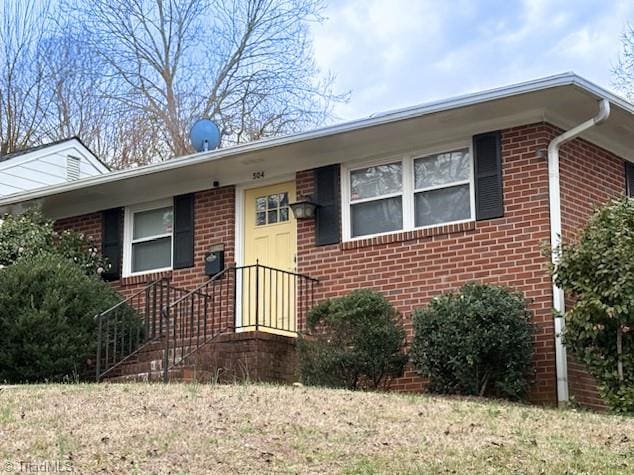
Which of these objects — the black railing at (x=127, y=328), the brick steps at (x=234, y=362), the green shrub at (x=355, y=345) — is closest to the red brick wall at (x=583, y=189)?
the green shrub at (x=355, y=345)

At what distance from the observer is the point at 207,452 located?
6.50 metres

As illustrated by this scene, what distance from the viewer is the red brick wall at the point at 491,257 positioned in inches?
418

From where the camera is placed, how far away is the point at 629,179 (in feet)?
40.0

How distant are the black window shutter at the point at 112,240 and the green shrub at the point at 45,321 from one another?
5.62ft

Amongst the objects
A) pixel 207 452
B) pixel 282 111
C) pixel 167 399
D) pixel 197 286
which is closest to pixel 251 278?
pixel 197 286

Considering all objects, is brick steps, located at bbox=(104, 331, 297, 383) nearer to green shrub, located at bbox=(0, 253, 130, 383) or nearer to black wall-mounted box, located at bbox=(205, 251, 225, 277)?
green shrub, located at bbox=(0, 253, 130, 383)

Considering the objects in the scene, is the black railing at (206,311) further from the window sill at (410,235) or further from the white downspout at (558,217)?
the white downspout at (558,217)

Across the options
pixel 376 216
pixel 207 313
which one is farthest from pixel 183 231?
pixel 376 216

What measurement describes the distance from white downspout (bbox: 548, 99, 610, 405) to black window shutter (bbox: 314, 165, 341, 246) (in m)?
2.65

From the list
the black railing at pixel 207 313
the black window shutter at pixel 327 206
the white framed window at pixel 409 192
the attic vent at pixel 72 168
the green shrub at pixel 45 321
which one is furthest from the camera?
the attic vent at pixel 72 168

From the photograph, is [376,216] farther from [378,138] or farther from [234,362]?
[234,362]

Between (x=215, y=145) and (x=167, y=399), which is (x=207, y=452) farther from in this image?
(x=215, y=145)

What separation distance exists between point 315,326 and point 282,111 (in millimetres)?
16067

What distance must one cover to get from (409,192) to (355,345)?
2124 millimetres
